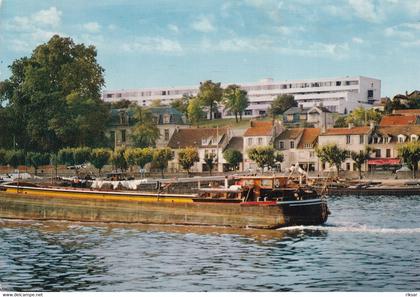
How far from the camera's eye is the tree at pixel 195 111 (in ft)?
306

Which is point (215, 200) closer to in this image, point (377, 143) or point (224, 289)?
point (224, 289)

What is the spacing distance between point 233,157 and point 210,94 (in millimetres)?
24646

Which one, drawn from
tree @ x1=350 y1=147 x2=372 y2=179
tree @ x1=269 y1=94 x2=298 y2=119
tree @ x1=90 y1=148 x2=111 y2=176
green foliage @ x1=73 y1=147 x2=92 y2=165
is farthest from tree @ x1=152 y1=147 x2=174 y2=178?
tree @ x1=269 y1=94 x2=298 y2=119

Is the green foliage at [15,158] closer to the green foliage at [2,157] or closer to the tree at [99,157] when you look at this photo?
the green foliage at [2,157]

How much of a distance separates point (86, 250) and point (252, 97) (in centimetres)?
7128

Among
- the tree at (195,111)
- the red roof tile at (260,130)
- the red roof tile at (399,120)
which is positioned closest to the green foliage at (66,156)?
the red roof tile at (260,130)

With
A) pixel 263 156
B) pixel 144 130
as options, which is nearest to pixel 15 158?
pixel 144 130

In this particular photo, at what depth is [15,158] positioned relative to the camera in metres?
64.9

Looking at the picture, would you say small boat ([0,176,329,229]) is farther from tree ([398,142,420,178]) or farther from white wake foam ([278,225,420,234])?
tree ([398,142,420,178])

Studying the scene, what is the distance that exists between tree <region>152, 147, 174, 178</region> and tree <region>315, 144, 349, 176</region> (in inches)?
489

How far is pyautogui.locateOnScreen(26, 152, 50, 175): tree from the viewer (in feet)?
206

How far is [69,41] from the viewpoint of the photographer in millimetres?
72188

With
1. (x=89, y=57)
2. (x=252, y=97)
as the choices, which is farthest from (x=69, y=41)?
(x=252, y=97)

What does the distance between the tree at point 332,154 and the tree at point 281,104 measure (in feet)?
81.0
